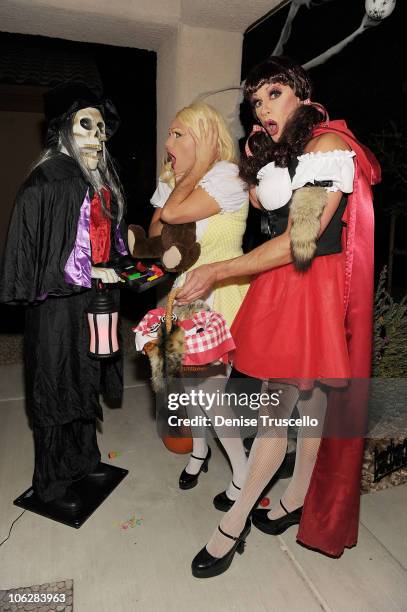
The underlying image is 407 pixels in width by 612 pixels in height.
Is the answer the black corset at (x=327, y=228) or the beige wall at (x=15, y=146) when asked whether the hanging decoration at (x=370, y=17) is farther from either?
the beige wall at (x=15, y=146)

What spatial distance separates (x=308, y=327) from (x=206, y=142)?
33.4 inches

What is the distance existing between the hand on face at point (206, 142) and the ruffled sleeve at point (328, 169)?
1.78 ft


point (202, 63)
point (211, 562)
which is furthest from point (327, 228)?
point (202, 63)

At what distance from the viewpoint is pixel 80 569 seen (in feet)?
6.14

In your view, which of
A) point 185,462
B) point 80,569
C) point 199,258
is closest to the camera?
point 80,569

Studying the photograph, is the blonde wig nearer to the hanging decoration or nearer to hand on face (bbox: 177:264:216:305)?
hand on face (bbox: 177:264:216:305)

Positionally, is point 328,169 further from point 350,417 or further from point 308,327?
point 350,417

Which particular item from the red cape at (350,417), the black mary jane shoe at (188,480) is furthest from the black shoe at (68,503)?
the red cape at (350,417)

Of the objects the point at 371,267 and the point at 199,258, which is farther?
the point at 199,258

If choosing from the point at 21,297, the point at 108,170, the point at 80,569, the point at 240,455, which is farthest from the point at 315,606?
the point at 108,170

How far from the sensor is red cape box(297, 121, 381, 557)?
5.55 feet

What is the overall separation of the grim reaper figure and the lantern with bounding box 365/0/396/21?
3.92 ft

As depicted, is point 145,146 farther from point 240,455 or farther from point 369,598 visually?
point 369,598

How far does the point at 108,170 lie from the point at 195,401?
→ 1.04m
